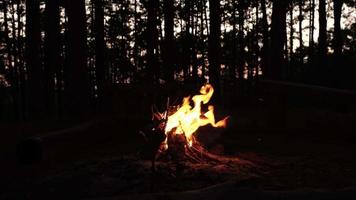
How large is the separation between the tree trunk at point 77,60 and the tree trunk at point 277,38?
271 inches

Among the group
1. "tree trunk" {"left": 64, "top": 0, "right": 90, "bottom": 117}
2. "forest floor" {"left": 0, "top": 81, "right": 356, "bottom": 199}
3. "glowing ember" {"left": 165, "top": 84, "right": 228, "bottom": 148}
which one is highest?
"tree trunk" {"left": 64, "top": 0, "right": 90, "bottom": 117}

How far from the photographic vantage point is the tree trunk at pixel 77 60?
12406 millimetres

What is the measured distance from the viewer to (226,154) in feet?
27.4

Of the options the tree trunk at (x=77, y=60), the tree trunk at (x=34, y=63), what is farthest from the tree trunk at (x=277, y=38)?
the tree trunk at (x=34, y=63)

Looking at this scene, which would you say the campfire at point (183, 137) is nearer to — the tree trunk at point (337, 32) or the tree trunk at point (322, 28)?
the tree trunk at point (322, 28)

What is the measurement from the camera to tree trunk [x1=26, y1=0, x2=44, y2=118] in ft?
57.8

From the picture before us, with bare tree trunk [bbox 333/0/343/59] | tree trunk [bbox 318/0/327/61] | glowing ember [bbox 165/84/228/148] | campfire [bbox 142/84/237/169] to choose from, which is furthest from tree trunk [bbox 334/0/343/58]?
campfire [bbox 142/84/237/169]

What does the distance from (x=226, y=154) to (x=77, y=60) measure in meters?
6.07

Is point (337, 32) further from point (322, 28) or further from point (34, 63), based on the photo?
point (34, 63)

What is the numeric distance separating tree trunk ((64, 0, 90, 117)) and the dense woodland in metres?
0.03

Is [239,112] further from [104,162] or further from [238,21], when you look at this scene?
[238,21]

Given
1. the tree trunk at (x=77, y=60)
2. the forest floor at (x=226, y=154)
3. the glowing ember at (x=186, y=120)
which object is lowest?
the forest floor at (x=226, y=154)

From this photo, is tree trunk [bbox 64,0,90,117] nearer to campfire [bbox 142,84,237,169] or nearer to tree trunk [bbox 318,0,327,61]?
campfire [bbox 142,84,237,169]

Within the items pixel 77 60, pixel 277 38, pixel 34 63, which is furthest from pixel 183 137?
pixel 34 63
